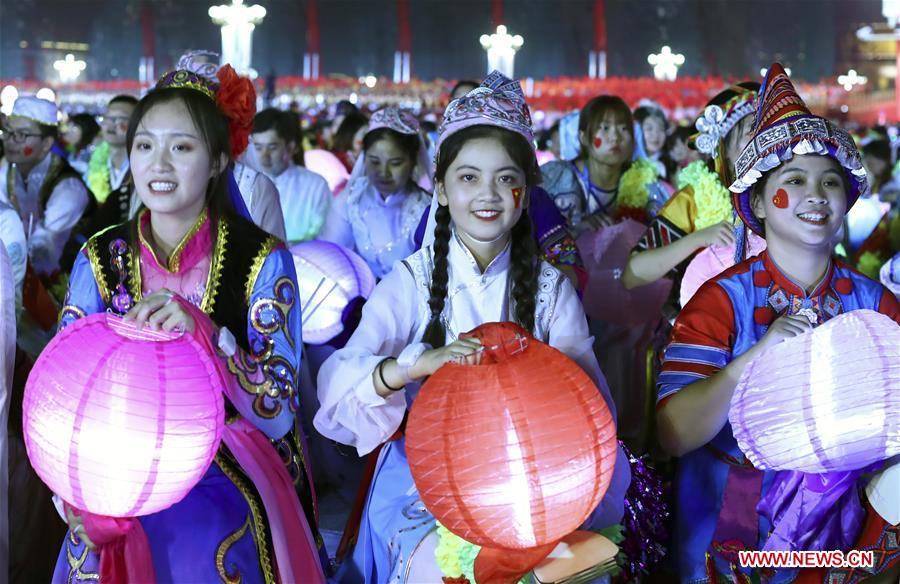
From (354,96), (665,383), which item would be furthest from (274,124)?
(354,96)

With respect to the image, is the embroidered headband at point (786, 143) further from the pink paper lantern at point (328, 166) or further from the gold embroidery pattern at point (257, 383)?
the pink paper lantern at point (328, 166)

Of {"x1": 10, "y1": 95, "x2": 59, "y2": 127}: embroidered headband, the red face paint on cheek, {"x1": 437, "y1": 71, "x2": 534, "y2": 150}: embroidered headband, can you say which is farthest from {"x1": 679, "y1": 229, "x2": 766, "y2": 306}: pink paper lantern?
{"x1": 10, "y1": 95, "x2": 59, "y2": 127}: embroidered headband

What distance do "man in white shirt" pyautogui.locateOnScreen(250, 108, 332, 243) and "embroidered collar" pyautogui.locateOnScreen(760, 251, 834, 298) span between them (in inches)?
129

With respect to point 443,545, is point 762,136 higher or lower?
higher

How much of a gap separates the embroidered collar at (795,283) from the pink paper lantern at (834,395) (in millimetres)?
435

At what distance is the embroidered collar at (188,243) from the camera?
2455mm

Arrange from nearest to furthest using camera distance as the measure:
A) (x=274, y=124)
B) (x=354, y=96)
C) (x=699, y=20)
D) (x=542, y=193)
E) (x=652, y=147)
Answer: (x=542, y=193) → (x=274, y=124) → (x=652, y=147) → (x=354, y=96) → (x=699, y=20)

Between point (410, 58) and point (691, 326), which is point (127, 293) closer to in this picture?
point (691, 326)

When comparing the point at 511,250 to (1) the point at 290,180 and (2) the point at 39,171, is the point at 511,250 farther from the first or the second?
(2) the point at 39,171

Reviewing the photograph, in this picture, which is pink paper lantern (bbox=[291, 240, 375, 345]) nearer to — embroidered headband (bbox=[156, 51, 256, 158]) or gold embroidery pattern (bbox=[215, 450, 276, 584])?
embroidered headband (bbox=[156, 51, 256, 158])

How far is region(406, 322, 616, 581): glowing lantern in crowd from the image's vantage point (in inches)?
68.4

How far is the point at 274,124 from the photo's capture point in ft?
17.5

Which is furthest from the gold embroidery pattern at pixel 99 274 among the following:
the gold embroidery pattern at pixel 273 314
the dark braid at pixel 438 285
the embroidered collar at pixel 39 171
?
the embroidered collar at pixel 39 171

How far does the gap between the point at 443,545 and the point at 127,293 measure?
92 cm
